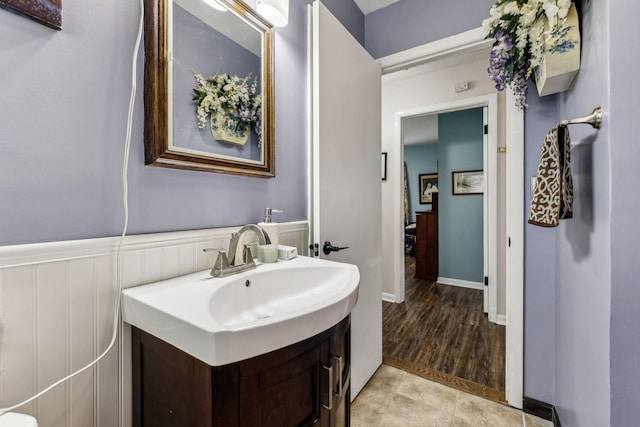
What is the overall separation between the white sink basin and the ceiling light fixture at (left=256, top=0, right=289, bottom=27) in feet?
3.32

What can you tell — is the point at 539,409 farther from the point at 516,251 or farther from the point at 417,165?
the point at 417,165

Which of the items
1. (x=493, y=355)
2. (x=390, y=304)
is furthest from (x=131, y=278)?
(x=390, y=304)

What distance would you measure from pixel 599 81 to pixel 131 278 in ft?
4.87

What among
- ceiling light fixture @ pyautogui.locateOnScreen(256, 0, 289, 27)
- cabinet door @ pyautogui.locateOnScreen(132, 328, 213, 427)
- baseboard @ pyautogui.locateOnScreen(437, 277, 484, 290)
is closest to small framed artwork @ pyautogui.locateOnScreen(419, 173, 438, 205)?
baseboard @ pyautogui.locateOnScreen(437, 277, 484, 290)

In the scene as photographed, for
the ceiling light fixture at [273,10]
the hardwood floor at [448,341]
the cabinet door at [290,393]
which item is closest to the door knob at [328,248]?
the cabinet door at [290,393]

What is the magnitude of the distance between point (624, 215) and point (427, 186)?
5660 mm

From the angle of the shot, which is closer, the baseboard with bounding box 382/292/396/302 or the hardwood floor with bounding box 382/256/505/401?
the hardwood floor with bounding box 382/256/505/401

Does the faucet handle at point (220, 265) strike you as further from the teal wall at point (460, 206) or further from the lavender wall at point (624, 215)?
the teal wall at point (460, 206)

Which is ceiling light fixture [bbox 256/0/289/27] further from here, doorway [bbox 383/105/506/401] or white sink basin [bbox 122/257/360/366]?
doorway [bbox 383/105/506/401]

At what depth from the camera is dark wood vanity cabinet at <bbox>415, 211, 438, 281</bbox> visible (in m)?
3.76

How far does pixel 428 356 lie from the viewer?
1989mm

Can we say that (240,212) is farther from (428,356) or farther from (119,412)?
(428,356)

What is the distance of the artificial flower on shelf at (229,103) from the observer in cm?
96

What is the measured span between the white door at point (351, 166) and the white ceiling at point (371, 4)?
1.58ft
